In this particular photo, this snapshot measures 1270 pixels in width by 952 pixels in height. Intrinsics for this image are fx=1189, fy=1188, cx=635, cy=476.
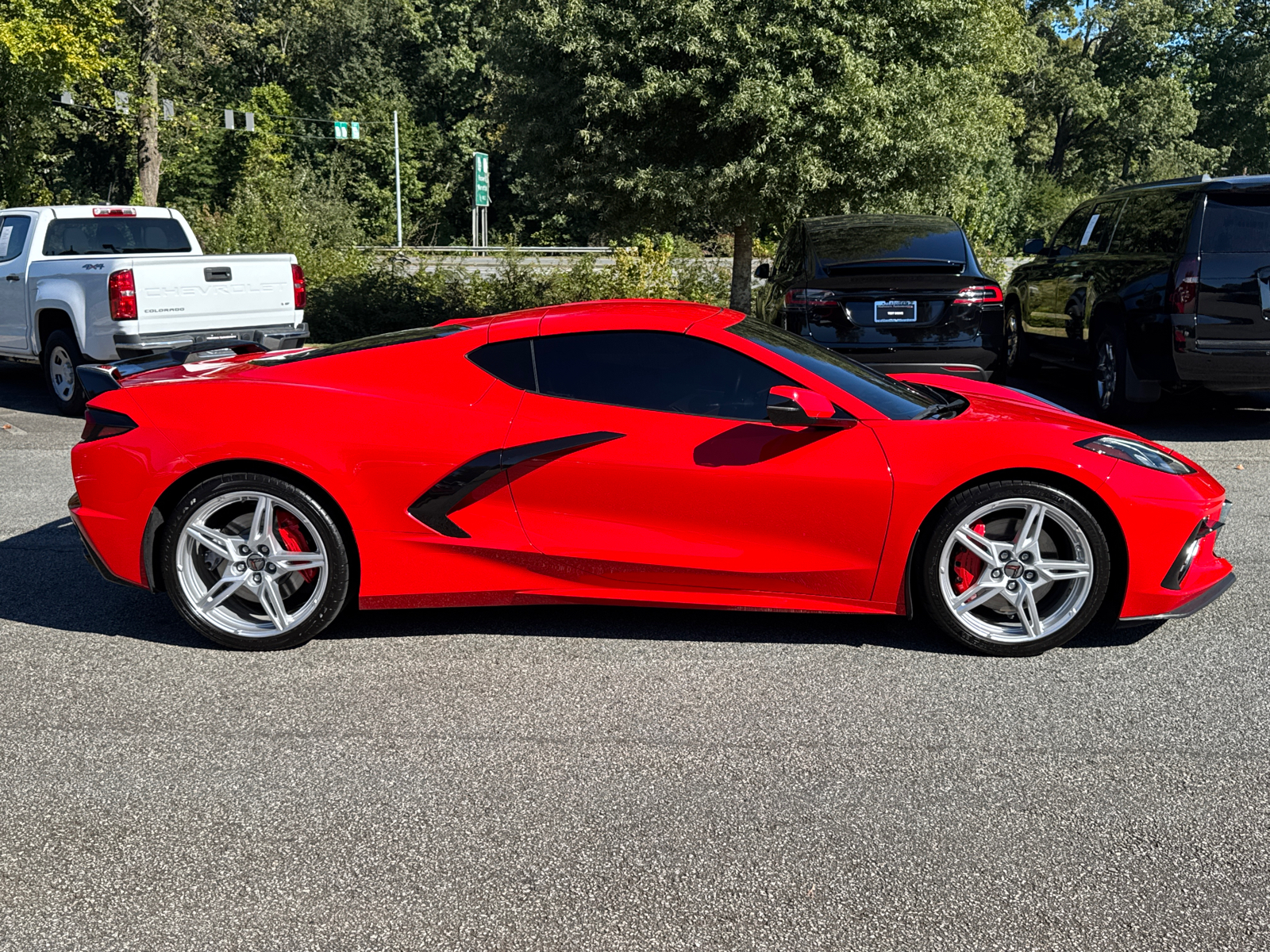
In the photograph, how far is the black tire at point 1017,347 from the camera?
12703 millimetres

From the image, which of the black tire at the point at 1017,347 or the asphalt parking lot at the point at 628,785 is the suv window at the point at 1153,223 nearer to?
the black tire at the point at 1017,347

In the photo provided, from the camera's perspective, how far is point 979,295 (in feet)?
31.7

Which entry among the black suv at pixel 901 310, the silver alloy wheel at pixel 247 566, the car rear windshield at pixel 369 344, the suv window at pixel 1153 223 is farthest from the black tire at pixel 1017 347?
the silver alloy wheel at pixel 247 566

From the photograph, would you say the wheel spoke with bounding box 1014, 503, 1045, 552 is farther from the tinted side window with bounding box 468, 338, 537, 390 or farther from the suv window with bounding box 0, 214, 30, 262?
the suv window with bounding box 0, 214, 30, 262

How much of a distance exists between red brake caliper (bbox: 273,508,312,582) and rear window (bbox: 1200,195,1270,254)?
7.15 metres

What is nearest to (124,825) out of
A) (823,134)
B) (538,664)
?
(538,664)

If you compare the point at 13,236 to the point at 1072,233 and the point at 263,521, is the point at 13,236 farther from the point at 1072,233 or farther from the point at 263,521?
the point at 1072,233

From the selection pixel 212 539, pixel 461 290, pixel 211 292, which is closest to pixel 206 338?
pixel 211 292

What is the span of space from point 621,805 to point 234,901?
1093 mm

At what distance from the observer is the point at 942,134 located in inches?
586

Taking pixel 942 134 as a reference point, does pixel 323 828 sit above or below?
below

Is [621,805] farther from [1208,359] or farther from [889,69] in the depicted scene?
[889,69]

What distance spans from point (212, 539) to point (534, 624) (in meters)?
1.39

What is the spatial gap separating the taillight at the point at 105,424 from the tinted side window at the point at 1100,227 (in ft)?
28.1
